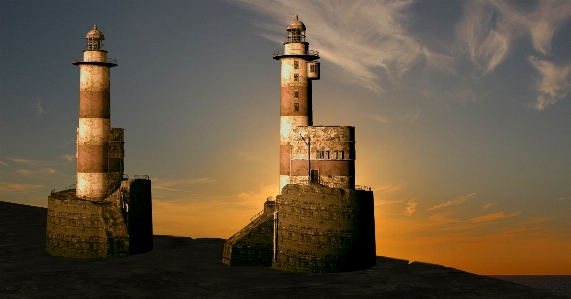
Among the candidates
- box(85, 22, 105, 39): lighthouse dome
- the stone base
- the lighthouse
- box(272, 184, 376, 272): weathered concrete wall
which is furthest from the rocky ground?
box(85, 22, 105, 39): lighthouse dome

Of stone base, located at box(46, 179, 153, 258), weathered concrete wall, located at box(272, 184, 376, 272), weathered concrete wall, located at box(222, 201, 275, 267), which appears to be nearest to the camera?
weathered concrete wall, located at box(272, 184, 376, 272)

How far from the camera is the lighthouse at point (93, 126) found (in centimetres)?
5934

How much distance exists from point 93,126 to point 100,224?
8061 mm

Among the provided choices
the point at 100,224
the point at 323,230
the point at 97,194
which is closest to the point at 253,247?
the point at 323,230

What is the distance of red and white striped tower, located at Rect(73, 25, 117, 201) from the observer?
59.3 metres

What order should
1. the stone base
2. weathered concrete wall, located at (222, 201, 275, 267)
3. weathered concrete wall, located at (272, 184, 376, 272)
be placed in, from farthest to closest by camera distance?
the stone base, weathered concrete wall, located at (222, 201, 275, 267), weathered concrete wall, located at (272, 184, 376, 272)

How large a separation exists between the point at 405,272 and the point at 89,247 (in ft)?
79.8

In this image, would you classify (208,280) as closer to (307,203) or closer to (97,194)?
(307,203)

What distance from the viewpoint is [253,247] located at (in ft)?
177

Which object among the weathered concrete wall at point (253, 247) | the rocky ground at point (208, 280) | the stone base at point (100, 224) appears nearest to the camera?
the rocky ground at point (208, 280)

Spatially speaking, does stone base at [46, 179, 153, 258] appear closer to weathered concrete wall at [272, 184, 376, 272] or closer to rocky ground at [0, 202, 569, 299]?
rocky ground at [0, 202, 569, 299]

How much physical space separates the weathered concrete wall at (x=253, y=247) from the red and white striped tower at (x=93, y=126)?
1277cm

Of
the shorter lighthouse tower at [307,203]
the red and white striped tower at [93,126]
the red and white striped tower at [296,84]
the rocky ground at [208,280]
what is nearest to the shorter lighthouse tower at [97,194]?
the red and white striped tower at [93,126]

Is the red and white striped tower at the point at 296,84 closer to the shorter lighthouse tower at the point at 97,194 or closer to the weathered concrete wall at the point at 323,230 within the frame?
the weathered concrete wall at the point at 323,230
